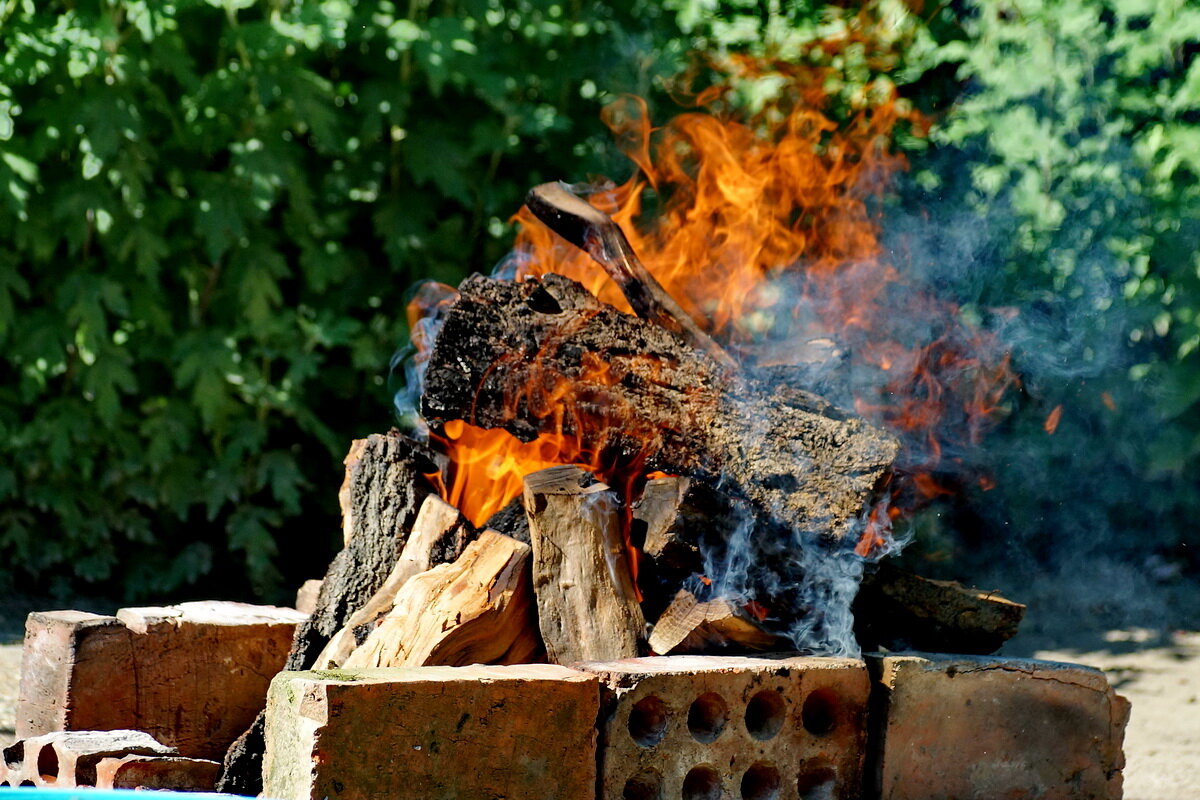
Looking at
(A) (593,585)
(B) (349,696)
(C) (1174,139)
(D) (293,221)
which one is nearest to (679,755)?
(A) (593,585)

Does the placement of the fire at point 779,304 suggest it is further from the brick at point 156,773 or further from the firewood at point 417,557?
the brick at point 156,773

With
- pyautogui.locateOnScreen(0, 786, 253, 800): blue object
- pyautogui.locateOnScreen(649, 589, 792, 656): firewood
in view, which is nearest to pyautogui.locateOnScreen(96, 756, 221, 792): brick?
pyautogui.locateOnScreen(0, 786, 253, 800): blue object

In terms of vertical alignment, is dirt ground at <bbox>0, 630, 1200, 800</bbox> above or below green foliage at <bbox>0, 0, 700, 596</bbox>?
below

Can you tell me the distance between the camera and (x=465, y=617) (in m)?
2.73

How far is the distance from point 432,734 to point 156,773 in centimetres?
71

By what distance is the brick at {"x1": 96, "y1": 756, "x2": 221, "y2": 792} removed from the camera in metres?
2.58

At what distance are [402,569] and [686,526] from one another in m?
Result: 0.75

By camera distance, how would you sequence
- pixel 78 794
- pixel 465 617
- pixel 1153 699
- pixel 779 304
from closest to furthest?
1. pixel 78 794
2. pixel 465 617
3. pixel 779 304
4. pixel 1153 699

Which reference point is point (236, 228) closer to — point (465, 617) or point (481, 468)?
point (481, 468)

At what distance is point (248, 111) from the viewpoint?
5.52 metres

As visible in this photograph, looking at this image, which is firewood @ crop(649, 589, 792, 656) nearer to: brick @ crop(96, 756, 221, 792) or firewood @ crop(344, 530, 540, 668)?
firewood @ crop(344, 530, 540, 668)

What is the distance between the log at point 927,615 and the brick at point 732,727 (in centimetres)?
37

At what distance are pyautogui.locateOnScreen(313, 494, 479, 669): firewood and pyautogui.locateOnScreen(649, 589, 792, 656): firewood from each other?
548mm

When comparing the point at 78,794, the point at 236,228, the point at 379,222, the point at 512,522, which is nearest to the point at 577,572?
the point at 512,522
